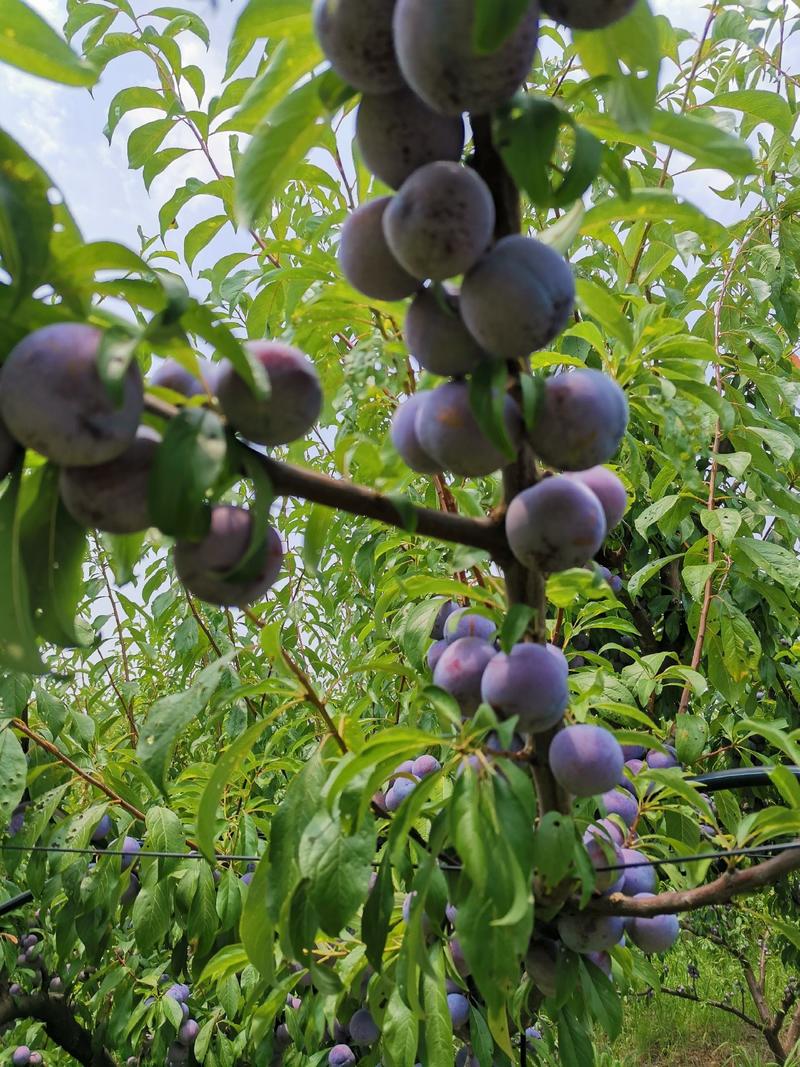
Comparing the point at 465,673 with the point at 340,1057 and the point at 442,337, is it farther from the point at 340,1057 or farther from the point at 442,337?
the point at 340,1057

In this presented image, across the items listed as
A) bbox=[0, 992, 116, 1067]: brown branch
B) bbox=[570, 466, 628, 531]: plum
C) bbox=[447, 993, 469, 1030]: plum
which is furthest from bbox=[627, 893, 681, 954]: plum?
bbox=[0, 992, 116, 1067]: brown branch

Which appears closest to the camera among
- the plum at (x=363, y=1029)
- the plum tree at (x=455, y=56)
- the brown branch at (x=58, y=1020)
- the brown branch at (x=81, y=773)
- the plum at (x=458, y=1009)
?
the plum tree at (x=455, y=56)

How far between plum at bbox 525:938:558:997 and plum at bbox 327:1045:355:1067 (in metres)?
0.88

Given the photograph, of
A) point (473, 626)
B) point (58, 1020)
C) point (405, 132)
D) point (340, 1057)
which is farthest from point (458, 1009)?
point (58, 1020)

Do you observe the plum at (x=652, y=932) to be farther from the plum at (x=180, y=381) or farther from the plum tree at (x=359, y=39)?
the plum tree at (x=359, y=39)

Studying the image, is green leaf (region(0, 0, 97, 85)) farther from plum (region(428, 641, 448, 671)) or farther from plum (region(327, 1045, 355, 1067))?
plum (region(327, 1045, 355, 1067))

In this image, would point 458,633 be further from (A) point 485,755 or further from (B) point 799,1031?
(B) point 799,1031

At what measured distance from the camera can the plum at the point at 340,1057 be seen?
158 cm

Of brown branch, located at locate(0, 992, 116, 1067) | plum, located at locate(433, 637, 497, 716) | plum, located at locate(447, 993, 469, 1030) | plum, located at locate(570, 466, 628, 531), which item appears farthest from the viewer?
brown branch, located at locate(0, 992, 116, 1067)

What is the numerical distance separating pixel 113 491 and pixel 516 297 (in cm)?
25

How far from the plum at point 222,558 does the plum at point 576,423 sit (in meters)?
0.20

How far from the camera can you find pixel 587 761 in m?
0.71

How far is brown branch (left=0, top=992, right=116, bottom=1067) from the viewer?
2.38 m

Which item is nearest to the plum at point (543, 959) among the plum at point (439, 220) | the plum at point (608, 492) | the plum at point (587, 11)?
the plum at point (608, 492)
